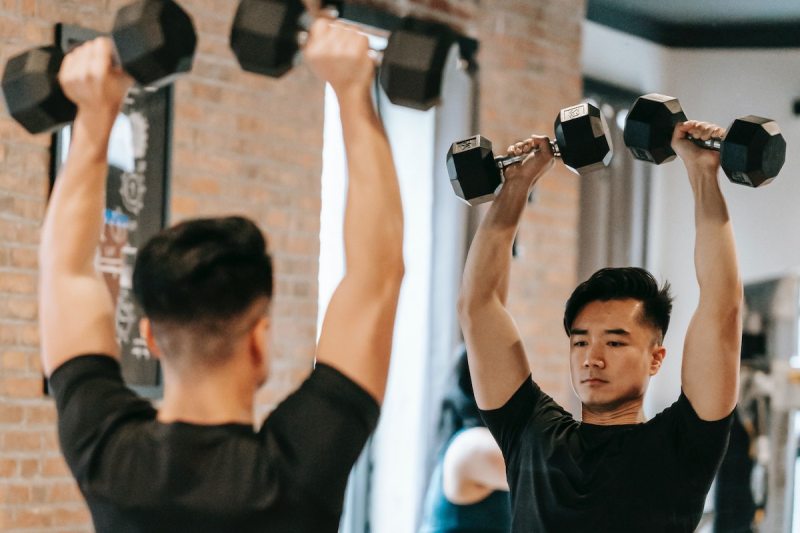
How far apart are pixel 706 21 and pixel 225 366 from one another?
5.01 metres

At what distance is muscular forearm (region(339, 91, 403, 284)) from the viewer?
1.27m

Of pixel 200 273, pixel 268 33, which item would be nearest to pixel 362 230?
pixel 200 273

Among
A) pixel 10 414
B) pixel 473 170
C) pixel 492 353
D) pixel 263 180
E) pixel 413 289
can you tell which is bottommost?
pixel 10 414

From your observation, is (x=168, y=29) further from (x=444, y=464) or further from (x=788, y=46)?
(x=788, y=46)

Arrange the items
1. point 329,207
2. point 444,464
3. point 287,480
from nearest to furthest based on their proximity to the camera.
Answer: point 287,480 < point 444,464 < point 329,207

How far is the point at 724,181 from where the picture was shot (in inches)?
221

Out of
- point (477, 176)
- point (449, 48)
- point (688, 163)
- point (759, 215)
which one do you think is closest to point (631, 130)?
point (688, 163)

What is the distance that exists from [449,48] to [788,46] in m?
4.96

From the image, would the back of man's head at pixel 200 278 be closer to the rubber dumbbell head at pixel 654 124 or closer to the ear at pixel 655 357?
the rubber dumbbell head at pixel 654 124

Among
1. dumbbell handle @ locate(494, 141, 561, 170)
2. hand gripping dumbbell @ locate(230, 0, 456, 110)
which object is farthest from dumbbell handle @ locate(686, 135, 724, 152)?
hand gripping dumbbell @ locate(230, 0, 456, 110)

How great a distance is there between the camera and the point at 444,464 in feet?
9.13

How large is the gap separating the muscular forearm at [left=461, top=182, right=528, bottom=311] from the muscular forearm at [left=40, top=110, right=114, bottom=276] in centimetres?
85

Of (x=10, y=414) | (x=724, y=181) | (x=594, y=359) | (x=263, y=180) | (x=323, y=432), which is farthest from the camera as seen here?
(x=724, y=181)

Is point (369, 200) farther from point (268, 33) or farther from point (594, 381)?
point (594, 381)
